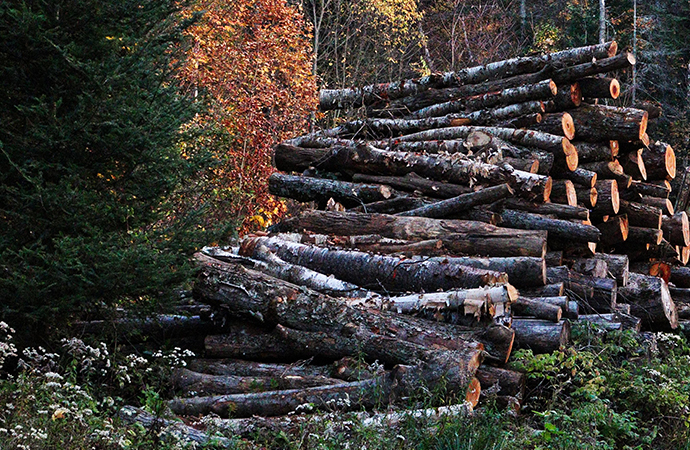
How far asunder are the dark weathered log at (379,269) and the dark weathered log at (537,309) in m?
0.58

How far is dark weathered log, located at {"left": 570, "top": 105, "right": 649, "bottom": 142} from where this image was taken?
10.6m

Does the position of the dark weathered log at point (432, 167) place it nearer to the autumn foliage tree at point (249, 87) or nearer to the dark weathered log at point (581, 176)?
the dark weathered log at point (581, 176)

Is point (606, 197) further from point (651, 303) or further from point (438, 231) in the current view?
point (438, 231)

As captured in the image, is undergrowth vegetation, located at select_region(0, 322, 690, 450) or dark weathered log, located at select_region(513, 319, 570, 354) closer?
undergrowth vegetation, located at select_region(0, 322, 690, 450)

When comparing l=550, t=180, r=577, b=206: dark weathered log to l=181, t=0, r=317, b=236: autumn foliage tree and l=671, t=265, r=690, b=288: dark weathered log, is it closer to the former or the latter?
l=671, t=265, r=690, b=288: dark weathered log

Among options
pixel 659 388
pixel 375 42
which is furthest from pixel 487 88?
pixel 375 42

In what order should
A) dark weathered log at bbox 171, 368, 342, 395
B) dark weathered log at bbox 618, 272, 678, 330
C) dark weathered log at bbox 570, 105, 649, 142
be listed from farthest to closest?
dark weathered log at bbox 570, 105, 649, 142 → dark weathered log at bbox 618, 272, 678, 330 → dark weathered log at bbox 171, 368, 342, 395

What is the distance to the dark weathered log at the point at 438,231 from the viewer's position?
8.04 m

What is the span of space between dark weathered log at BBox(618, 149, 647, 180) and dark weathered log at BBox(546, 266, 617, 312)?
127 inches

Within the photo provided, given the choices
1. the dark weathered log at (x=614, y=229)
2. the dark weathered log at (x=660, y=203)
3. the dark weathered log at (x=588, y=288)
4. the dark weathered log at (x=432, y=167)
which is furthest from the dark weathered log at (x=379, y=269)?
the dark weathered log at (x=660, y=203)

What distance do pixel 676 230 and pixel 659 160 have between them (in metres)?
1.18

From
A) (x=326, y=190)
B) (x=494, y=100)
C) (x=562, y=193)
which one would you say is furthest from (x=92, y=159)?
(x=494, y=100)

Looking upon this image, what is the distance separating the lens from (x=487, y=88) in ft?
38.4

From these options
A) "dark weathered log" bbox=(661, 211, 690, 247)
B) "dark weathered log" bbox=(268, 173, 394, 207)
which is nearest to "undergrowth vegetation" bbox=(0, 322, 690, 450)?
"dark weathered log" bbox=(268, 173, 394, 207)
